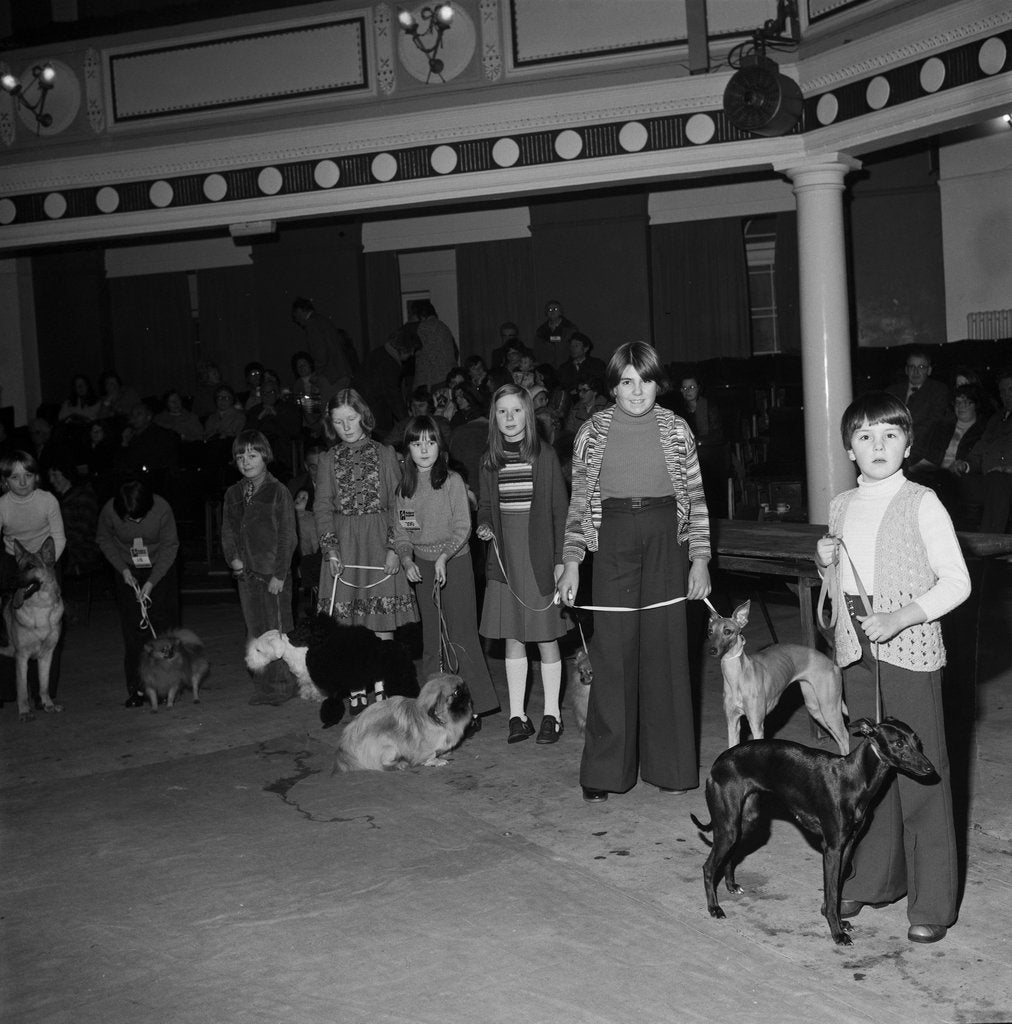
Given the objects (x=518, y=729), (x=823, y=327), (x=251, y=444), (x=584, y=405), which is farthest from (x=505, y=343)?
(x=518, y=729)

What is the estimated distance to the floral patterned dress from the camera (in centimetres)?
669

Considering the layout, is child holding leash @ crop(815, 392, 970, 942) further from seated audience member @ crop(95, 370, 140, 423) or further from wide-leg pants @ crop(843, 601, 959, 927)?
seated audience member @ crop(95, 370, 140, 423)

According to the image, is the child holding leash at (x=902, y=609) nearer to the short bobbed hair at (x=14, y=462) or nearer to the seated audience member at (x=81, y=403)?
the short bobbed hair at (x=14, y=462)

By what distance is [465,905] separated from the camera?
13.3 feet

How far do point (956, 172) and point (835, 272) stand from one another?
6.31 meters

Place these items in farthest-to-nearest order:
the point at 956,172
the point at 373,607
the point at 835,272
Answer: the point at 956,172 < the point at 835,272 < the point at 373,607

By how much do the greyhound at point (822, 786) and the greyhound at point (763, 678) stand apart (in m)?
1.28

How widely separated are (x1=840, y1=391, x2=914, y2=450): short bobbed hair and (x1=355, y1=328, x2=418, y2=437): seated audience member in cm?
925

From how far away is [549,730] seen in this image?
595 cm

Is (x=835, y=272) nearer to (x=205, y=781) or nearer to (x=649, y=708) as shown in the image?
(x=649, y=708)

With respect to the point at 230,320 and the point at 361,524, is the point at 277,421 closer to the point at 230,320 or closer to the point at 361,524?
the point at 361,524

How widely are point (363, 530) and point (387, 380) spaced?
22.0 feet

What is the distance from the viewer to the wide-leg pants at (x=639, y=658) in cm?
495

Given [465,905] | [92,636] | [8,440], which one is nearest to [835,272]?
[92,636]
